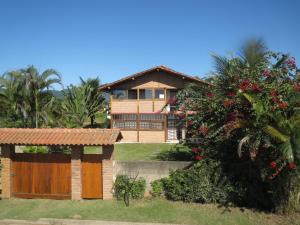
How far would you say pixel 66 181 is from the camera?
12.5m

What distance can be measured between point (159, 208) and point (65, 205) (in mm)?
3140

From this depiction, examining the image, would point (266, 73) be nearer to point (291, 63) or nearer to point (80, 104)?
point (291, 63)

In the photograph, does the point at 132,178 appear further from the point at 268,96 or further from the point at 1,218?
the point at 268,96

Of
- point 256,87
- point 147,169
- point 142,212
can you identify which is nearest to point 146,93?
point 147,169

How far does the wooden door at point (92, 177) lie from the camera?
1241 centimetres

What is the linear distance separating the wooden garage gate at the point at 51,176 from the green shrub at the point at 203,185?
2.78 m

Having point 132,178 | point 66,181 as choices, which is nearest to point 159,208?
point 132,178

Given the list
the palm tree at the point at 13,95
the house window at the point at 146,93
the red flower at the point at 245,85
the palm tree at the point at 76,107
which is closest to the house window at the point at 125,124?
the house window at the point at 146,93

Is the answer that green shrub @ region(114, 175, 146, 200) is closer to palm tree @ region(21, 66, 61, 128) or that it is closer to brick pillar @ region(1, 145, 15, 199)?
brick pillar @ region(1, 145, 15, 199)

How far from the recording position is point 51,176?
41.4ft

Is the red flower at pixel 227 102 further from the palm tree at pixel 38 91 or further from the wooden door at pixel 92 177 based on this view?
the palm tree at pixel 38 91

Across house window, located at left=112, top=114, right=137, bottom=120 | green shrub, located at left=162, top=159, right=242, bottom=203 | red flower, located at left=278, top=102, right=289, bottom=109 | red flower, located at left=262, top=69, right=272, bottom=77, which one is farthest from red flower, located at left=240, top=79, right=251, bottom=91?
house window, located at left=112, top=114, right=137, bottom=120

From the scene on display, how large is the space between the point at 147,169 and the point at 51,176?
342 cm

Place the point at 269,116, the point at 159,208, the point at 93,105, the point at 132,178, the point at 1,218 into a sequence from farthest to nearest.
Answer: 1. the point at 93,105
2. the point at 132,178
3. the point at 159,208
4. the point at 1,218
5. the point at 269,116
